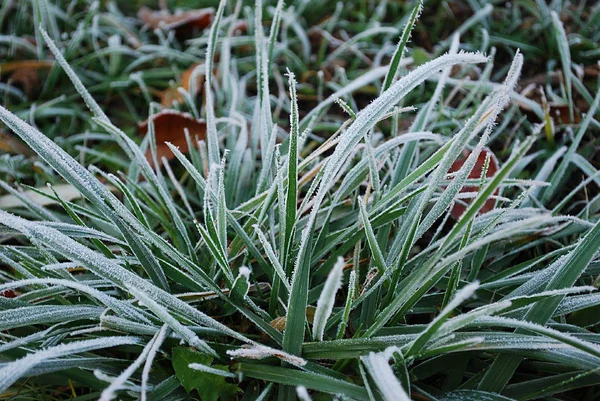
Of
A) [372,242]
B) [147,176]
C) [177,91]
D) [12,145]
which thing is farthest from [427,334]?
[12,145]

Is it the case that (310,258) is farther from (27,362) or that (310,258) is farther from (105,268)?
(27,362)

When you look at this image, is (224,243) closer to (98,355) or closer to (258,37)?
(98,355)

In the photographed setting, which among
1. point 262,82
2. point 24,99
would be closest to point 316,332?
point 262,82

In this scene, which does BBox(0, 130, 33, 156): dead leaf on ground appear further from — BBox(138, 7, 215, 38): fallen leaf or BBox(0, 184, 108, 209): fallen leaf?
BBox(138, 7, 215, 38): fallen leaf

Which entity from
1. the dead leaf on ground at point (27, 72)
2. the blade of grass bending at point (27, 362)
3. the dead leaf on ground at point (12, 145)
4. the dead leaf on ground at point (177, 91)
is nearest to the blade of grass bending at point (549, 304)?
the blade of grass bending at point (27, 362)

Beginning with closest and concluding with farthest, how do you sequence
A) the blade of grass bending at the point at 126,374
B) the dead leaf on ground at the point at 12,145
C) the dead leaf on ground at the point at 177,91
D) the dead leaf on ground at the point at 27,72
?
the blade of grass bending at the point at 126,374 < the dead leaf on ground at the point at 12,145 < the dead leaf on ground at the point at 177,91 < the dead leaf on ground at the point at 27,72

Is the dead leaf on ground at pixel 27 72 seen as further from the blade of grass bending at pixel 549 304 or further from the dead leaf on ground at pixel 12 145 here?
the blade of grass bending at pixel 549 304

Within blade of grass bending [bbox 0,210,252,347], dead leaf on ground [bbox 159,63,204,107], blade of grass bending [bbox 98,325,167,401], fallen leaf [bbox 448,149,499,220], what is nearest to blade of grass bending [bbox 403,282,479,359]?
blade of grass bending [bbox 0,210,252,347]
